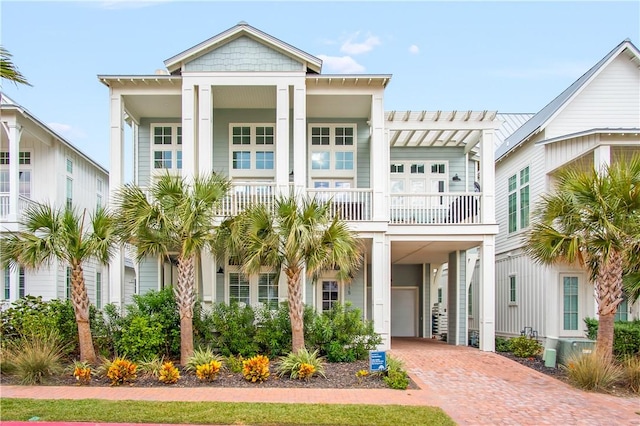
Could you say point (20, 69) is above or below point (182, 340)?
above

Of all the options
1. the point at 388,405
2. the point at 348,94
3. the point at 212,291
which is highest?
the point at 348,94

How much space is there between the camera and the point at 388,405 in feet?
32.0

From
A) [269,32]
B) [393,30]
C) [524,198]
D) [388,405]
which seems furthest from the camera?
[524,198]

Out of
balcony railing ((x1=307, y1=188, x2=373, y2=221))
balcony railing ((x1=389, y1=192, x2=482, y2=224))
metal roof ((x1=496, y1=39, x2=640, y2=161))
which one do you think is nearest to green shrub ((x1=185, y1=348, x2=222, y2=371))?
balcony railing ((x1=307, y1=188, x2=373, y2=221))

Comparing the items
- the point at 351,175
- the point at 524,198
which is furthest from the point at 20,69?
the point at 524,198

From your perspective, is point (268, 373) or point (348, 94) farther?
point (348, 94)

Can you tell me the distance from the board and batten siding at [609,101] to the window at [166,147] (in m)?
11.4

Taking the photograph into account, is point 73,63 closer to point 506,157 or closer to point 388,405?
point 388,405

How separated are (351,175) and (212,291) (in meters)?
5.82

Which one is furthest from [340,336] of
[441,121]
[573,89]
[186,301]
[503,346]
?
[573,89]

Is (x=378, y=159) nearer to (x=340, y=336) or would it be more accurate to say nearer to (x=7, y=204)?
(x=340, y=336)

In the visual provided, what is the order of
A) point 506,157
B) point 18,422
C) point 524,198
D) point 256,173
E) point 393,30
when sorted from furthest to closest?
point 506,157 → point 524,198 → point 256,173 → point 393,30 → point 18,422

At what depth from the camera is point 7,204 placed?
58.4ft

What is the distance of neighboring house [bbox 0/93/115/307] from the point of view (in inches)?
673
